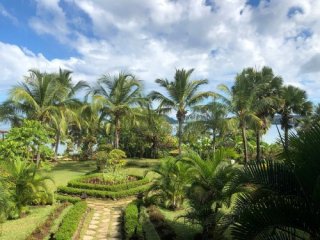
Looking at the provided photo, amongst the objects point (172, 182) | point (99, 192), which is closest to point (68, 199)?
point (99, 192)

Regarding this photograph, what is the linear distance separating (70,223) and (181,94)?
1610cm

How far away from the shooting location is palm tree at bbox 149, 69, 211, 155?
25.3m

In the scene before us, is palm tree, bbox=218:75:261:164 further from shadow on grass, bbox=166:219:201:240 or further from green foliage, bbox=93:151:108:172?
shadow on grass, bbox=166:219:201:240

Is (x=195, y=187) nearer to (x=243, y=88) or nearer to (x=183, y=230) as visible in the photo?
(x=183, y=230)

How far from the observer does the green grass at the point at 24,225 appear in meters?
9.93

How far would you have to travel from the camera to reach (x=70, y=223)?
10.4m

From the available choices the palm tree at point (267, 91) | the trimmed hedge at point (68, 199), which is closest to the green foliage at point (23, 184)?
the trimmed hedge at point (68, 199)

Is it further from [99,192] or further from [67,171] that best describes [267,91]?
[99,192]

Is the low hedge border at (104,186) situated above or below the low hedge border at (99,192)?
above

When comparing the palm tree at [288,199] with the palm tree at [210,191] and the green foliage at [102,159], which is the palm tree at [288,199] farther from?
the green foliage at [102,159]

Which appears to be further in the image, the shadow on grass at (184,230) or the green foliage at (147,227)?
the shadow on grass at (184,230)

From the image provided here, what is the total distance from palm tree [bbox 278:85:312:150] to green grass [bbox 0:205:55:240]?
63.8 feet

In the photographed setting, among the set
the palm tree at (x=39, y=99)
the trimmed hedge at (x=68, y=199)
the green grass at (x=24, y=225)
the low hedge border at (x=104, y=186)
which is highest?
the palm tree at (x=39, y=99)

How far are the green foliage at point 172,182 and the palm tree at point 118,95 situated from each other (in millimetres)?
12273
